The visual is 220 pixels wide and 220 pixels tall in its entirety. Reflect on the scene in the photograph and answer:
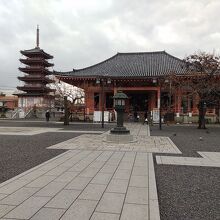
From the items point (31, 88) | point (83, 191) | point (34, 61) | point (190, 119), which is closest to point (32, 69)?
point (34, 61)

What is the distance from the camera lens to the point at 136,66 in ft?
105

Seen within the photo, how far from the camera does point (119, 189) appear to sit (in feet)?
17.5

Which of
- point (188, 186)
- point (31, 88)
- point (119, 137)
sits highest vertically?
point (31, 88)

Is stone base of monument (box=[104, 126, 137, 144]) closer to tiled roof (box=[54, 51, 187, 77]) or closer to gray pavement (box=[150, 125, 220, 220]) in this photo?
gray pavement (box=[150, 125, 220, 220])

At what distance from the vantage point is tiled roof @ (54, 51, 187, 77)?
29516mm

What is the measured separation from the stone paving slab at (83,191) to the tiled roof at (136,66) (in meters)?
21.9

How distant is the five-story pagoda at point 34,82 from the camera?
175ft

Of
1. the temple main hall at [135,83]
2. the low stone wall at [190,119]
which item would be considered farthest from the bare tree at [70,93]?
the low stone wall at [190,119]

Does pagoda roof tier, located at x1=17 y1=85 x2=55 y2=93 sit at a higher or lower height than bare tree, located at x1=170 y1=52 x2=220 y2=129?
higher

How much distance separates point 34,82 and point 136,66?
95.5ft

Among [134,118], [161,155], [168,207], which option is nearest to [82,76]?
[134,118]

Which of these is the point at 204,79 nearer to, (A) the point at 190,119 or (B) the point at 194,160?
(A) the point at 190,119

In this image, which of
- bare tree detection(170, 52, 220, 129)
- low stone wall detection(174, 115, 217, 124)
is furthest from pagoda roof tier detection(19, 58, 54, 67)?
bare tree detection(170, 52, 220, 129)

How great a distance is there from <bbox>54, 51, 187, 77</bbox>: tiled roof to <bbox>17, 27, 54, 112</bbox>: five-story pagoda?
73.9 feet
